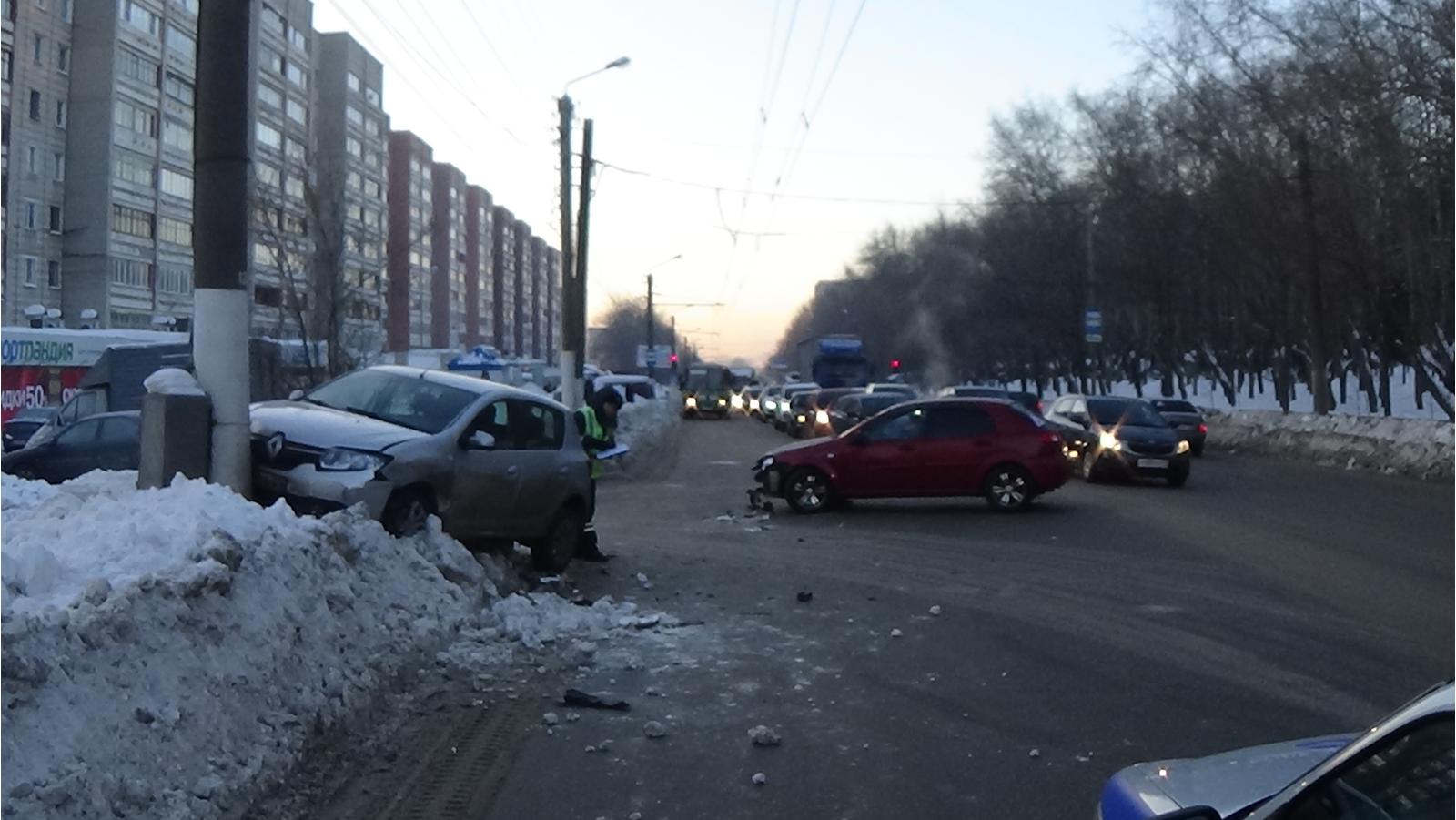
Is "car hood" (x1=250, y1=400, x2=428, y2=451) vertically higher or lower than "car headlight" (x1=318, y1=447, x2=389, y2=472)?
higher

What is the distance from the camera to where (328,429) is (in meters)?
11.6

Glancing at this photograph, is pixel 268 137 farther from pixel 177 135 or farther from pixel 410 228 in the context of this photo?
pixel 410 228

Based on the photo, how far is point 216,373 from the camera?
10609 mm

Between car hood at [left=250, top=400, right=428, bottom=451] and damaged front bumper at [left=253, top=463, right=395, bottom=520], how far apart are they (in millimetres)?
289

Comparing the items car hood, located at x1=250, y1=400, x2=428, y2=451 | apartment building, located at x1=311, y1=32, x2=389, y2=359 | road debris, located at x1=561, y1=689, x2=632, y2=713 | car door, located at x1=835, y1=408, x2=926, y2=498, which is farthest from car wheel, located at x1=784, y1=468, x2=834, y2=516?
apartment building, located at x1=311, y1=32, x2=389, y2=359

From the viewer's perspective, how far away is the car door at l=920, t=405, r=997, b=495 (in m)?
19.5

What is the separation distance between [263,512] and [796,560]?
21.5ft

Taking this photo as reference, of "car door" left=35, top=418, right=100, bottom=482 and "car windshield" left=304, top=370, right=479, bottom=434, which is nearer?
"car windshield" left=304, top=370, right=479, bottom=434

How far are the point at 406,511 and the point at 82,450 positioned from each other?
1173cm

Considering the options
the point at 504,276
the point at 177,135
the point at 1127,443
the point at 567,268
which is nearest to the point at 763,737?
the point at 1127,443

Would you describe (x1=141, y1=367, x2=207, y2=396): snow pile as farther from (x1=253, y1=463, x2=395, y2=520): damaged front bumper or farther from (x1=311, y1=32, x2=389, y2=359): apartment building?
(x1=311, y1=32, x2=389, y2=359): apartment building

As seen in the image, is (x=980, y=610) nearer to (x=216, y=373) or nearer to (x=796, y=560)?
(x=796, y=560)

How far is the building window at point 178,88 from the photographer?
63.4 m

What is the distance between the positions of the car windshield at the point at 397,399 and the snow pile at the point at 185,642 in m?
3.02
